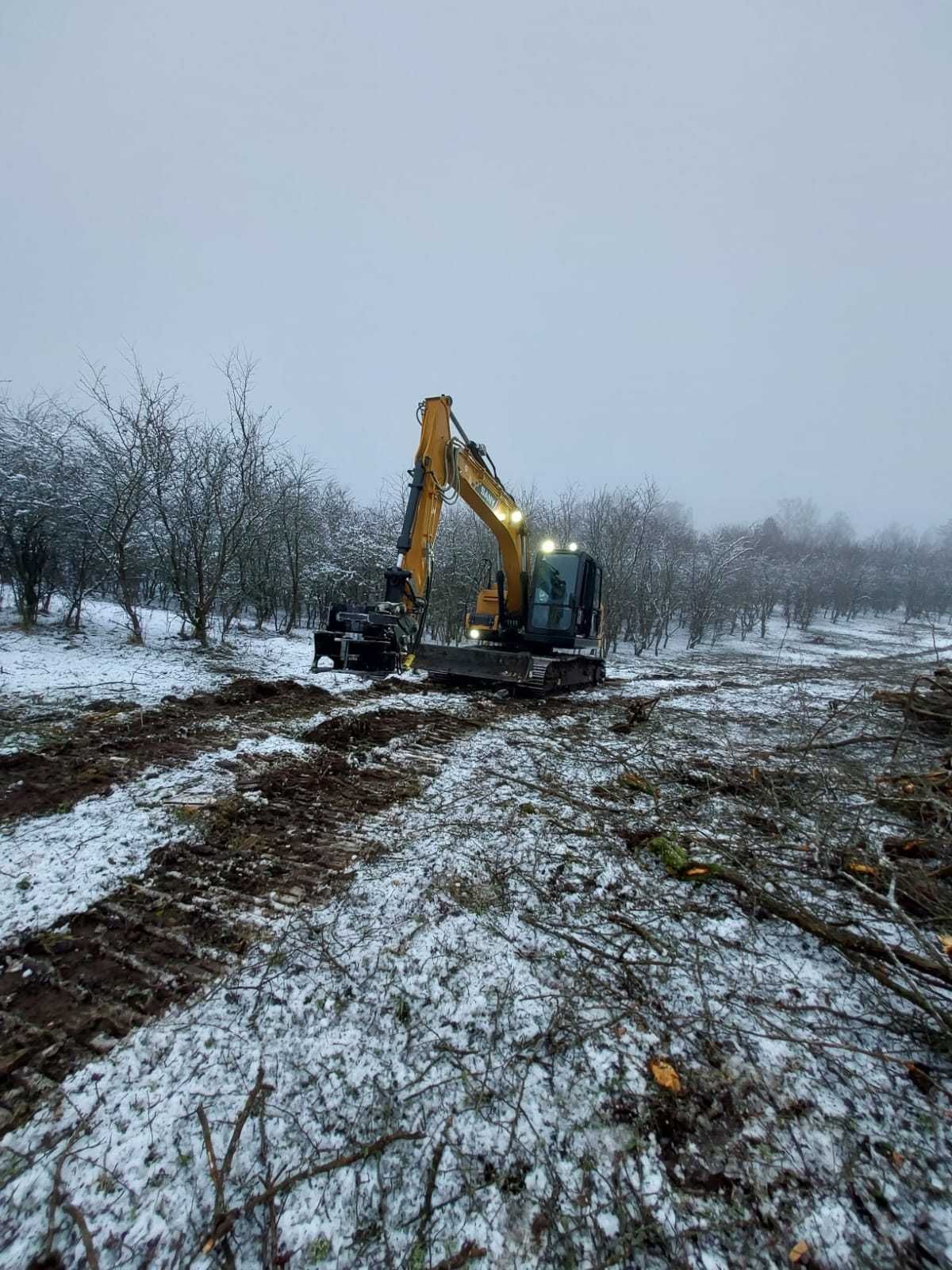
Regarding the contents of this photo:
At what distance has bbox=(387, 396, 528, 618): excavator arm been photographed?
775 cm

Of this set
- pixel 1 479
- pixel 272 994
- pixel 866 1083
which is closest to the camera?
pixel 866 1083

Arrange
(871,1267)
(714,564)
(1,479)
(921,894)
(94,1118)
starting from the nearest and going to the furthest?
(871,1267) → (94,1118) → (921,894) → (1,479) → (714,564)

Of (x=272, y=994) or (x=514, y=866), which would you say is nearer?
(x=272, y=994)

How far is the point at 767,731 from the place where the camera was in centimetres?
774

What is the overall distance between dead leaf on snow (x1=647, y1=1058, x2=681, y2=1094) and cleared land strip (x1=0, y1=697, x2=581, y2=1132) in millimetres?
1935

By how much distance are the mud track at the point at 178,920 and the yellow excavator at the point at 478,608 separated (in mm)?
2713

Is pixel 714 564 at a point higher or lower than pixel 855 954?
higher

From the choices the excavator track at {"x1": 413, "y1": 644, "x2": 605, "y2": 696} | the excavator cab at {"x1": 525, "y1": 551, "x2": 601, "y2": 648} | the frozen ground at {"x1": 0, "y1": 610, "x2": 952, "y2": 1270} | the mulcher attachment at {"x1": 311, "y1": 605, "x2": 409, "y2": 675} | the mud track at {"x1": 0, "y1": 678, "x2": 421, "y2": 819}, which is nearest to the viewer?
the frozen ground at {"x1": 0, "y1": 610, "x2": 952, "y2": 1270}

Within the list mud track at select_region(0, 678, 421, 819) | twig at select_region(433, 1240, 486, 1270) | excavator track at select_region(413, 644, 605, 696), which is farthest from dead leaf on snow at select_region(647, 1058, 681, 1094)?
excavator track at select_region(413, 644, 605, 696)

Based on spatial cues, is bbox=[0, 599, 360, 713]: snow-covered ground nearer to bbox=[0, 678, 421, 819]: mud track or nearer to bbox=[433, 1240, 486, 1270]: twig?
bbox=[0, 678, 421, 819]: mud track

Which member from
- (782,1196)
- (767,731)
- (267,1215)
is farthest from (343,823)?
(767,731)

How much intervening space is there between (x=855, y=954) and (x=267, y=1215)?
278 centimetres

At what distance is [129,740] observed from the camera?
543 centimetres

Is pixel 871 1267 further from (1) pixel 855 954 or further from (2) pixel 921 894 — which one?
(2) pixel 921 894
